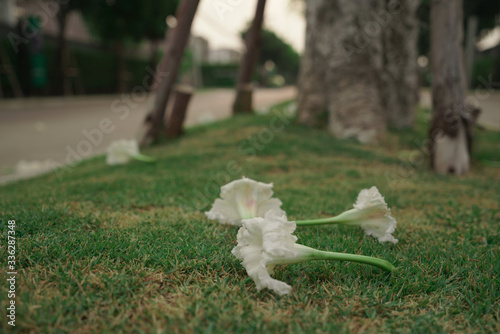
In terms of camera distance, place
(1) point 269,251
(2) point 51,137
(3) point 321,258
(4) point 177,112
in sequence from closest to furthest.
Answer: (1) point 269,251
(3) point 321,258
(4) point 177,112
(2) point 51,137

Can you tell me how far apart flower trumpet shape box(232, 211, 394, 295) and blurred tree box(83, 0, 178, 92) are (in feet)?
62.0

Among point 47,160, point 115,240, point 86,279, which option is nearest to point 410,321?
point 86,279

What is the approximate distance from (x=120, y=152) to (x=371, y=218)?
2.92 m

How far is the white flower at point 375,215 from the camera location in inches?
72.4

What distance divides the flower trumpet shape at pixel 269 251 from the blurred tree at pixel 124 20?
1889 cm

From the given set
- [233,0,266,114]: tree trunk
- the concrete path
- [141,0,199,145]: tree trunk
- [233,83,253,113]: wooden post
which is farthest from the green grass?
[233,83,253,113]: wooden post

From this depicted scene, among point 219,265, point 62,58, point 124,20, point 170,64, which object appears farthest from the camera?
point 124,20

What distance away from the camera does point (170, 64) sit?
16.8 feet

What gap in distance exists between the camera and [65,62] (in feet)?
52.6

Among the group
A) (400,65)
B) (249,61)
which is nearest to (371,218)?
(400,65)

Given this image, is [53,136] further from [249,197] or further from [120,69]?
[120,69]

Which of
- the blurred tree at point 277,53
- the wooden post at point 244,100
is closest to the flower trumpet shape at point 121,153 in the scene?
the wooden post at point 244,100

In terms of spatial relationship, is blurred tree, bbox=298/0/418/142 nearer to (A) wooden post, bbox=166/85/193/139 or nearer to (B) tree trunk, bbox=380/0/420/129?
(B) tree trunk, bbox=380/0/420/129

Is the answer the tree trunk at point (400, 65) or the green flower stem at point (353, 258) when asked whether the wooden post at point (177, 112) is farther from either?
the green flower stem at point (353, 258)
